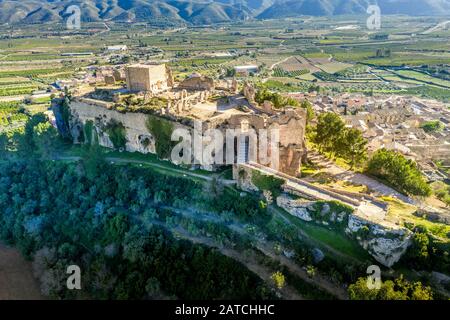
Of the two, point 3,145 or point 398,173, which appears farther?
point 3,145

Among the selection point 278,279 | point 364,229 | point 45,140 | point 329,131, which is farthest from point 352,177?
point 45,140

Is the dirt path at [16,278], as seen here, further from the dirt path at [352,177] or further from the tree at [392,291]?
the dirt path at [352,177]

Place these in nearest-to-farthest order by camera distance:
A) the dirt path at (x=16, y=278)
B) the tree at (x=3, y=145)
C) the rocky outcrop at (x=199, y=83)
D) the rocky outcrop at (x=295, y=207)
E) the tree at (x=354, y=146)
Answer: the rocky outcrop at (x=295, y=207) → the dirt path at (x=16, y=278) → the tree at (x=354, y=146) → the rocky outcrop at (x=199, y=83) → the tree at (x=3, y=145)

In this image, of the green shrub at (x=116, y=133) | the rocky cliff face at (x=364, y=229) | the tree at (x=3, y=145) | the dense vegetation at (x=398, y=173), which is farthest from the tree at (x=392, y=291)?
the tree at (x=3, y=145)

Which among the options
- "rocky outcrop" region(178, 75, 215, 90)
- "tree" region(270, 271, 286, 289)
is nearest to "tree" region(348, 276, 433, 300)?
"tree" region(270, 271, 286, 289)

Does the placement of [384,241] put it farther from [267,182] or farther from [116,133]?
[116,133]

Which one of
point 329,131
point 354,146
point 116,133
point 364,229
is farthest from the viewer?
point 116,133
